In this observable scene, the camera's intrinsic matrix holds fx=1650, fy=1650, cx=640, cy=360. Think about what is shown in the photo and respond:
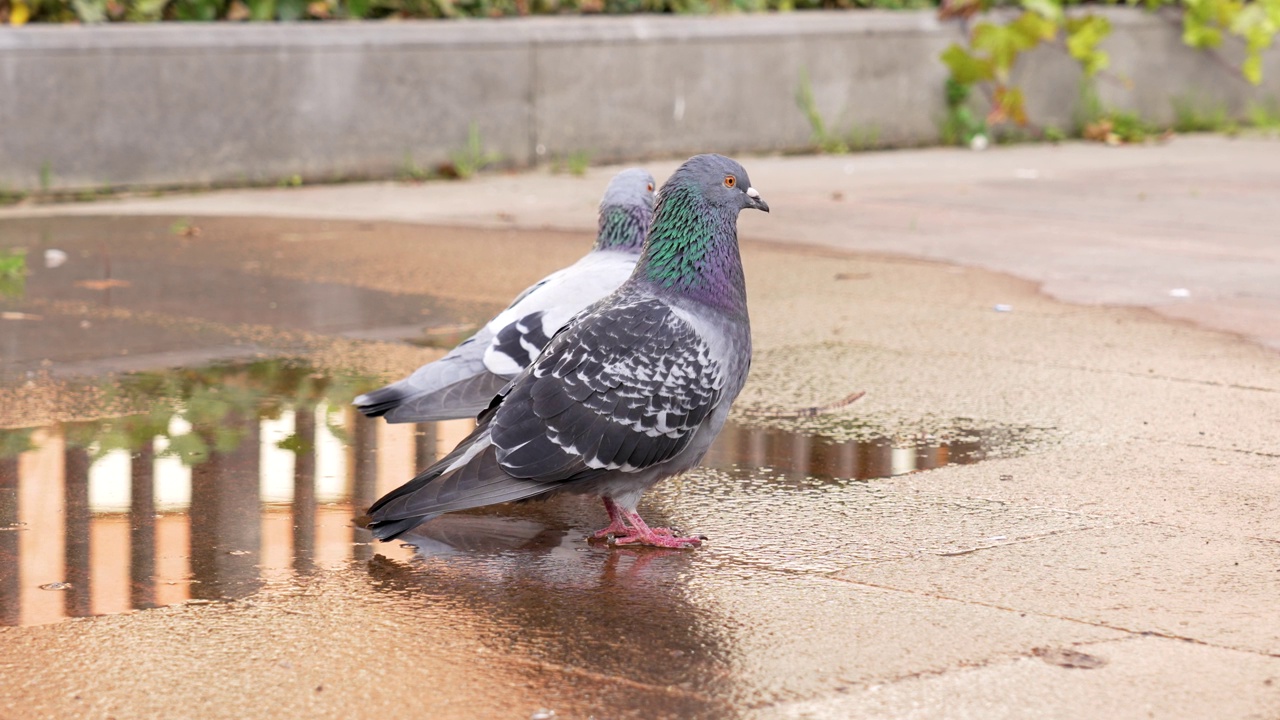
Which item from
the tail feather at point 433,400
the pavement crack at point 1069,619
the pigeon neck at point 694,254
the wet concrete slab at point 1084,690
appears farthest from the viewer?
the tail feather at point 433,400

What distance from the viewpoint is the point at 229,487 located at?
453 cm

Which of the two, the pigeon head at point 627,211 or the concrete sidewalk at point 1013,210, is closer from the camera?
the pigeon head at point 627,211

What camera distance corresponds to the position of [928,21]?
Result: 14086 millimetres

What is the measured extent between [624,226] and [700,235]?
999 millimetres

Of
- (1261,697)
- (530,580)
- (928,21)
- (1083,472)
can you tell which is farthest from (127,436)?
(928,21)

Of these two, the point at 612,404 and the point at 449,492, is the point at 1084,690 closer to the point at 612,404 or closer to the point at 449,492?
the point at 612,404

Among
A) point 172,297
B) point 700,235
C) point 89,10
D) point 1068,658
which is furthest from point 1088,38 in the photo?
point 1068,658

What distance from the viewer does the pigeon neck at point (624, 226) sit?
203 inches

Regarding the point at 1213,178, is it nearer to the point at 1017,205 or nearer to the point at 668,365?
the point at 1017,205

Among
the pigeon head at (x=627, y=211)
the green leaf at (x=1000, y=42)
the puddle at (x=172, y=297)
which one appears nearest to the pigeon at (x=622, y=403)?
the pigeon head at (x=627, y=211)

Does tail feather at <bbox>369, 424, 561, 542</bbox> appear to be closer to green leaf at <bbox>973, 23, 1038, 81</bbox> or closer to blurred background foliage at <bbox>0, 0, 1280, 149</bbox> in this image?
blurred background foliage at <bbox>0, 0, 1280, 149</bbox>

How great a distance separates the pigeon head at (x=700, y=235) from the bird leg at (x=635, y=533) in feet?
1.89

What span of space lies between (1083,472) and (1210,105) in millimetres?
12101

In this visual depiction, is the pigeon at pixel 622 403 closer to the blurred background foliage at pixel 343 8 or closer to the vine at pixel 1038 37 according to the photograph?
the blurred background foliage at pixel 343 8
